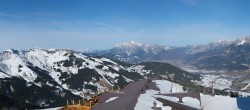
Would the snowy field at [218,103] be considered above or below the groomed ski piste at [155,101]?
below

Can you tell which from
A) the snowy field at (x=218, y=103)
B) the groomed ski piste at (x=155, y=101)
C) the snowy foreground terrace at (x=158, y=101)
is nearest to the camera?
the snowy foreground terrace at (x=158, y=101)

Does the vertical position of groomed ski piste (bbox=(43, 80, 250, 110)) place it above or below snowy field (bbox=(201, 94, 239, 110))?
above

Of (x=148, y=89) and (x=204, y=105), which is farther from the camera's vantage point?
(x=148, y=89)

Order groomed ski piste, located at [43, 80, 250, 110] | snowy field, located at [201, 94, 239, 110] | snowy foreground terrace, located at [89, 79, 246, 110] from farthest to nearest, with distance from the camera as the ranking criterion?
snowy field, located at [201, 94, 239, 110] → groomed ski piste, located at [43, 80, 250, 110] → snowy foreground terrace, located at [89, 79, 246, 110]

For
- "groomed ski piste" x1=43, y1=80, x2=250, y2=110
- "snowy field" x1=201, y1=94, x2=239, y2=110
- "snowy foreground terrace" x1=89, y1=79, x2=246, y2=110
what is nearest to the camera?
"snowy foreground terrace" x1=89, y1=79, x2=246, y2=110

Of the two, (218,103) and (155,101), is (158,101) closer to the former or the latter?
(155,101)

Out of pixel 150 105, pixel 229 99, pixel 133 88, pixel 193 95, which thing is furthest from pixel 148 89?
pixel 150 105

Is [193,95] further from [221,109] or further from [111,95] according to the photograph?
[111,95]

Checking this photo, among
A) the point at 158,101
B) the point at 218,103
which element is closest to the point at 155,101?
the point at 158,101

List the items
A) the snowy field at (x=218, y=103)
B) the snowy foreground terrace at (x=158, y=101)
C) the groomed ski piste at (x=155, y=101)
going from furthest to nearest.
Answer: the snowy field at (x=218, y=103), the groomed ski piste at (x=155, y=101), the snowy foreground terrace at (x=158, y=101)

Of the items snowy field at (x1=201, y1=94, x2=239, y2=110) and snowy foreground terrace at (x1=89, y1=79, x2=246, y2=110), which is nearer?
snowy foreground terrace at (x1=89, y1=79, x2=246, y2=110)

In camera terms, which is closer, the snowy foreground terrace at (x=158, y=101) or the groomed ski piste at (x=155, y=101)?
the snowy foreground terrace at (x=158, y=101)
